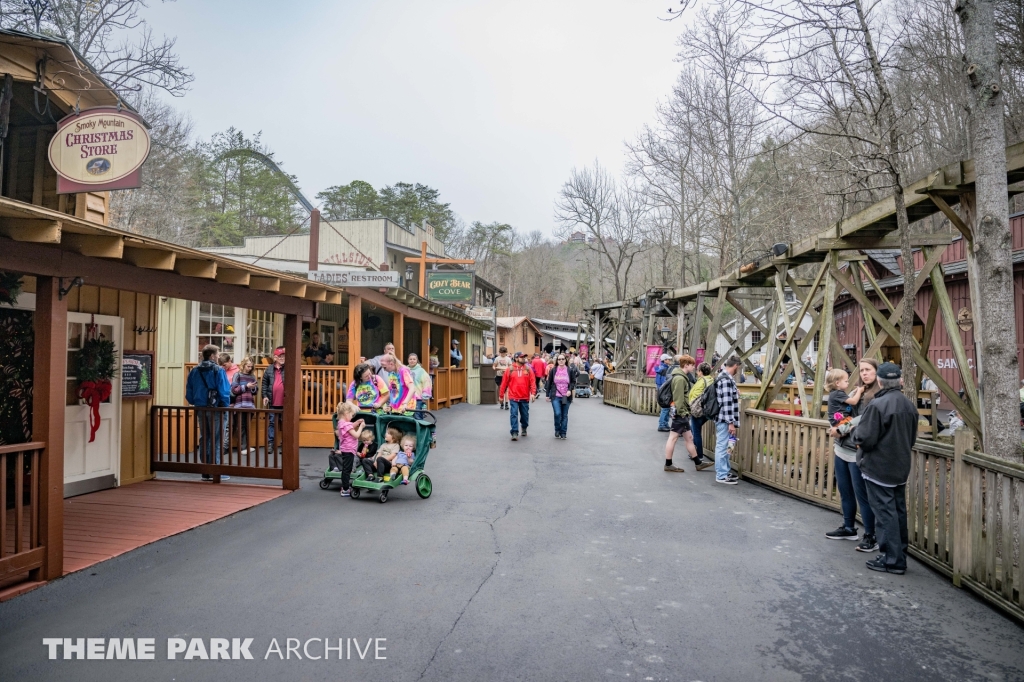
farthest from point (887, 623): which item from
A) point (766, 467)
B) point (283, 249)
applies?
point (283, 249)

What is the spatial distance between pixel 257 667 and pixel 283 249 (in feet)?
86.8

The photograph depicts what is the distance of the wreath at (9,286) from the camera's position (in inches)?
244

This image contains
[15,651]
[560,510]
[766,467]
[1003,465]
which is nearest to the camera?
[15,651]

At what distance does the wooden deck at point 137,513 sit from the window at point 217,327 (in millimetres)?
4636

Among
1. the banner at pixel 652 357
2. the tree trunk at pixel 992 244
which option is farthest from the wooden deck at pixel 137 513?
the banner at pixel 652 357

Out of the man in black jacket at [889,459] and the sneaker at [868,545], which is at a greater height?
the man in black jacket at [889,459]

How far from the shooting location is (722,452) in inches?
361

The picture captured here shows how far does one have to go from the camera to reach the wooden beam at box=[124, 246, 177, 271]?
18.2 feet

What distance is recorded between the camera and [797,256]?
1011 cm

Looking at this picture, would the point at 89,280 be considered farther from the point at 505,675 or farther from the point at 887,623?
the point at 887,623

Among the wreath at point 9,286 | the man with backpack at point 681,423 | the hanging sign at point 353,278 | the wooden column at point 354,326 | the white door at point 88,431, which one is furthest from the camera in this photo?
the wooden column at point 354,326

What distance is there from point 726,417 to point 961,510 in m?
4.22

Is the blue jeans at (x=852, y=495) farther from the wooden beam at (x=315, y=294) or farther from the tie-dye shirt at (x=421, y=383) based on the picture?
the wooden beam at (x=315, y=294)

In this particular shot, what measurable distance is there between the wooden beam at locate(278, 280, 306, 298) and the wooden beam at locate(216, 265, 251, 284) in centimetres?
78
